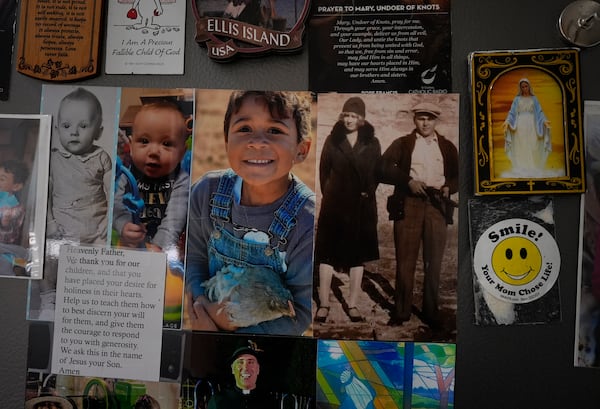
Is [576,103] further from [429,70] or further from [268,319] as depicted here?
[268,319]

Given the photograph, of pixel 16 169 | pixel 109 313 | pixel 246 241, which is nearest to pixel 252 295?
pixel 246 241

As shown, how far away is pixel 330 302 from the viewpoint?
0.77 metres

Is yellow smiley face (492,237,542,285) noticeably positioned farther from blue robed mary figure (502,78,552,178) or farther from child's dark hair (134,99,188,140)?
child's dark hair (134,99,188,140)

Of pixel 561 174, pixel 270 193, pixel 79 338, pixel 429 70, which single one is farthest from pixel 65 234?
pixel 561 174

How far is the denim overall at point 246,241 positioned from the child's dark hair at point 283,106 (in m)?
0.09

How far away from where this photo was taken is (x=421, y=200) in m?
0.76

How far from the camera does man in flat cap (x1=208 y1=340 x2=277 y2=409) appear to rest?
30.4 inches

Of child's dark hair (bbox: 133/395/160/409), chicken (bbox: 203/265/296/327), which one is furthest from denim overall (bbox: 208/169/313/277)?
child's dark hair (bbox: 133/395/160/409)

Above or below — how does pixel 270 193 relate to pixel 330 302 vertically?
above

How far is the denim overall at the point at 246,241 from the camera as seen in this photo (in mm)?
774

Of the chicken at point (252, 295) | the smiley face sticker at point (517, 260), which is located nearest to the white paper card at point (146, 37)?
the chicken at point (252, 295)

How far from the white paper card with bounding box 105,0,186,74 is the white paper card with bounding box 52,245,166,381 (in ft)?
1.09

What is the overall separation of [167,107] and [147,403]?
52 cm

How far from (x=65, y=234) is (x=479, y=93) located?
766 mm
